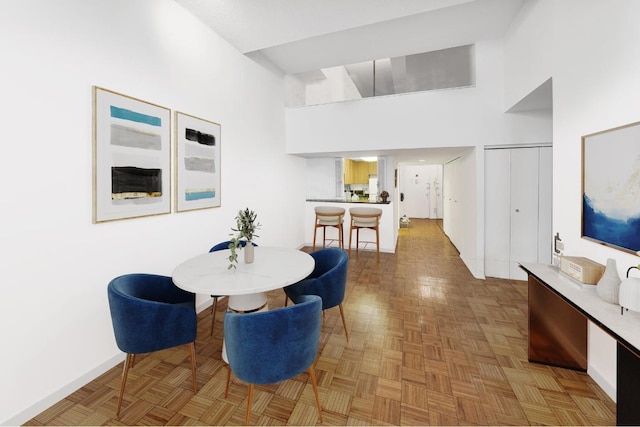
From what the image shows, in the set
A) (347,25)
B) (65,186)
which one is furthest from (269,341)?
(347,25)

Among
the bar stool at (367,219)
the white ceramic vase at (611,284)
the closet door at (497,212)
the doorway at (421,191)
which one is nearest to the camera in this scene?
the white ceramic vase at (611,284)

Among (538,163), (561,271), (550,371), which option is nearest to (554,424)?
(550,371)

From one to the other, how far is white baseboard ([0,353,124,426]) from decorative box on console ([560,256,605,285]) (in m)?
3.39

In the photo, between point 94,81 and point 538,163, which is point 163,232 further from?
point 538,163

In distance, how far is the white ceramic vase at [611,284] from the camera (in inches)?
59.9

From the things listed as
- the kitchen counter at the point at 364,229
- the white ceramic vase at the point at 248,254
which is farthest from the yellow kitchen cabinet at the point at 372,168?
the white ceramic vase at the point at 248,254

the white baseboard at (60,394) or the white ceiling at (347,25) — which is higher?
the white ceiling at (347,25)

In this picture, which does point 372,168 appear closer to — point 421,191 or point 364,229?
point 364,229

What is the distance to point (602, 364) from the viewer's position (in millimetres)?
1921

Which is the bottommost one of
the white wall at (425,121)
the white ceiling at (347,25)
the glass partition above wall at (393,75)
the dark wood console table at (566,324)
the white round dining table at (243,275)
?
the dark wood console table at (566,324)

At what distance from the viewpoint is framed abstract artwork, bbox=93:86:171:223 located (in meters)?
2.10

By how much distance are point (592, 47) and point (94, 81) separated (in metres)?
3.52

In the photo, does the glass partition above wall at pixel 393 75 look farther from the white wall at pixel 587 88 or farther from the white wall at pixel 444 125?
the white wall at pixel 587 88

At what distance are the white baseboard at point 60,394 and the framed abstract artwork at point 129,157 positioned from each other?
111cm
